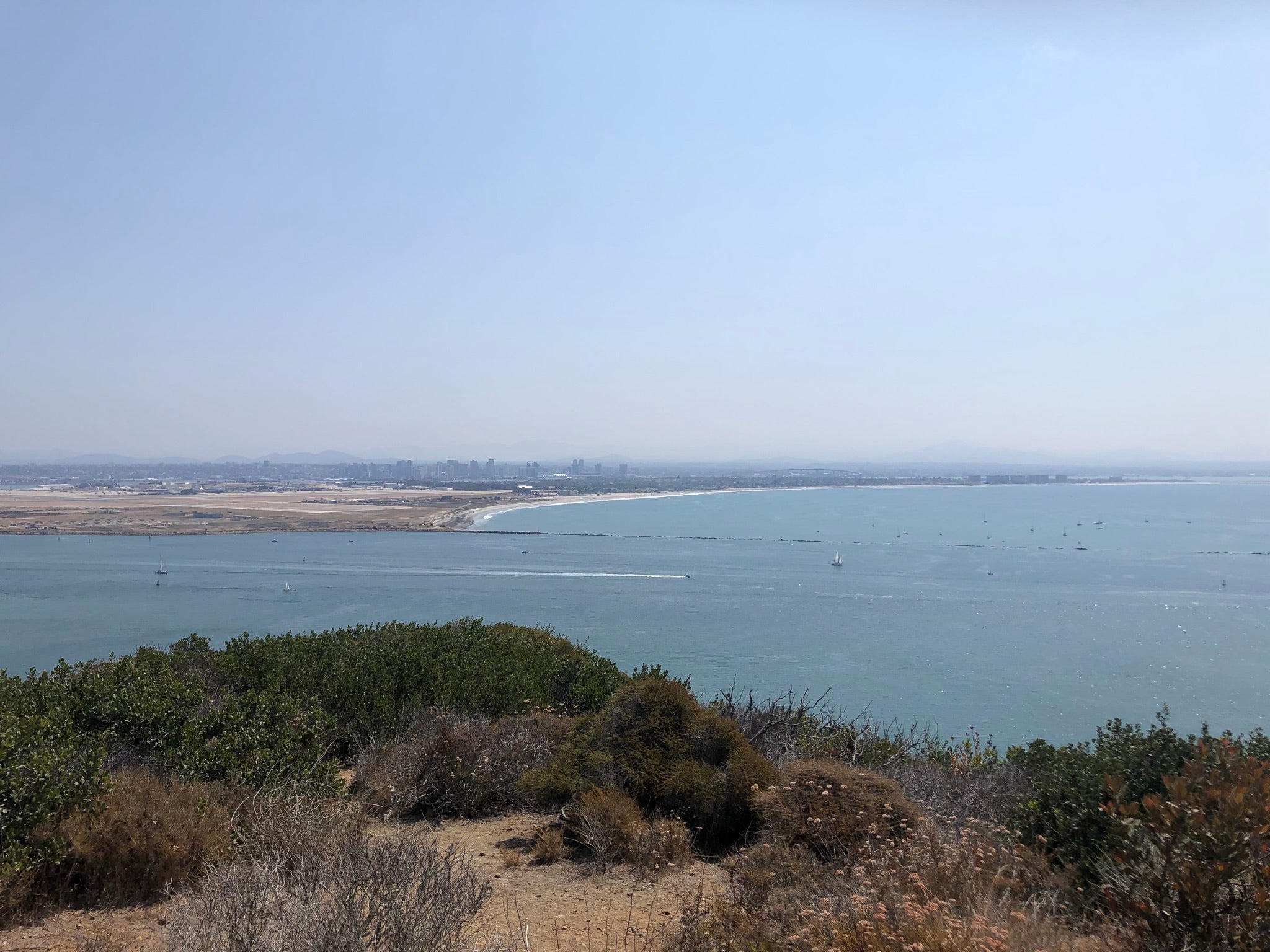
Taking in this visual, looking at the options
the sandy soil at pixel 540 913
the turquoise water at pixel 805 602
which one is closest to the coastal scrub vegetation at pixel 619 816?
the sandy soil at pixel 540 913

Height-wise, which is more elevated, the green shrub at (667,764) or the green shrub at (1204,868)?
the green shrub at (1204,868)

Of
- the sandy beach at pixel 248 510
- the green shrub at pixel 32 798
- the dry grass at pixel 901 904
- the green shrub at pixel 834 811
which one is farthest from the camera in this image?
the sandy beach at pixel 248 510

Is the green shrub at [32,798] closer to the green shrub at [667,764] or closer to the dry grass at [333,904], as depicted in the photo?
the dry grass at [333,904]

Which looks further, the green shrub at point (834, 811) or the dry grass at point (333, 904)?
the green shrub at point (834, 811)

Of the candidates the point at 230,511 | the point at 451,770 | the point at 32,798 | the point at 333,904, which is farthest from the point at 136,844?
the point at 230,511

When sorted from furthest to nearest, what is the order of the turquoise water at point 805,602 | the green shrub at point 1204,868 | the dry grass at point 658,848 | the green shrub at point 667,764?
the turquoise water at point 805,602
the green shrub at point 667,764
the dry grass at point 658,848
the green shrub at point 1204,868

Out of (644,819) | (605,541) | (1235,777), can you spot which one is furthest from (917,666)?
(605,541)

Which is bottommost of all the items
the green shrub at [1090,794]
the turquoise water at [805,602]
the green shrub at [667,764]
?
the turquoise water at [805,602]
